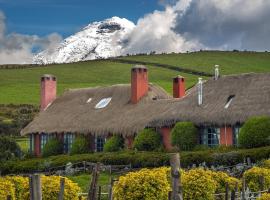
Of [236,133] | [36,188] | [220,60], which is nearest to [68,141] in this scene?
[236,133]

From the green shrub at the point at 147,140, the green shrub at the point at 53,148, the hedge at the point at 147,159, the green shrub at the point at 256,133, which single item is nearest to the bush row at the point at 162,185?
the hedge at the point at 147,159

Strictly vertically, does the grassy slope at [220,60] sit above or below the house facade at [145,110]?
above

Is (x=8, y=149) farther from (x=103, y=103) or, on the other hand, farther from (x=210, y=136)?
(x=210, y=136)

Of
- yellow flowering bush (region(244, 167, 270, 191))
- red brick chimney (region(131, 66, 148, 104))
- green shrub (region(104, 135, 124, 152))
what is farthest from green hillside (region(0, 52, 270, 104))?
yellow flowering bush (region(244, 167, 270, 191))

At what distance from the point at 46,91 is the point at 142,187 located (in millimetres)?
39715

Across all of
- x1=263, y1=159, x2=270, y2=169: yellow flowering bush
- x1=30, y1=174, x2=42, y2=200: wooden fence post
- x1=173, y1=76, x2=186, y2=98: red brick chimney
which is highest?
x1=173, y1=76, x2=186, y2=98: red brick chimney

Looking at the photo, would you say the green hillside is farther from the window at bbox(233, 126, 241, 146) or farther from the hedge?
the window at bbox(233, 126, 241, 146)

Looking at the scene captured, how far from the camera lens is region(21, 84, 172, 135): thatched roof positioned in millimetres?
49688

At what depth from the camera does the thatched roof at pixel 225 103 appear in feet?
138

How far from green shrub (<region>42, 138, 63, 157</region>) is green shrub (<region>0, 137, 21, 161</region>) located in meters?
2.35

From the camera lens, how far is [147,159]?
1555 inches

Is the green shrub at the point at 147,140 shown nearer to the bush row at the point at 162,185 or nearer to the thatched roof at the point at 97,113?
the thatched roof at the point at 97,113

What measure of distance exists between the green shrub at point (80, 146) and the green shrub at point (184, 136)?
9.64 metres

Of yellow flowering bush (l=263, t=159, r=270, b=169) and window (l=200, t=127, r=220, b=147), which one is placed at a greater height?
window (l=200, t=127, r=220, b=147)
